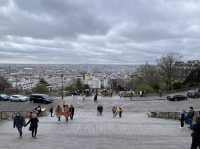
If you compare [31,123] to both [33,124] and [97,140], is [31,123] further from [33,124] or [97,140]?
[97,140]

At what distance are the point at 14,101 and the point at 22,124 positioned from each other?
4193 centimetres

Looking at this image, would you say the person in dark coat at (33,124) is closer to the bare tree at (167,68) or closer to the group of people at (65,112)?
the group of people at (65,112)

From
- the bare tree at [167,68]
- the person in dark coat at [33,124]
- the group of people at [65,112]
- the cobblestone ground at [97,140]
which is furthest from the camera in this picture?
the bare tree at [167,68]

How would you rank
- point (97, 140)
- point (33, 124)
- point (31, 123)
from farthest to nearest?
point (31, 123) < point (33, 124) < point (97, 140)

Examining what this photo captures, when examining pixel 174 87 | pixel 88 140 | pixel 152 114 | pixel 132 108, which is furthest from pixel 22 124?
pixel 174 87

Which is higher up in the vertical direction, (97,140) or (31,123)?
(31,123)

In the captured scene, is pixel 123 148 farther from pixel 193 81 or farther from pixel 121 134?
pixel 193 81

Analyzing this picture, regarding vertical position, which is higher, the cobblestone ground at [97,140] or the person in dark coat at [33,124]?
the person in dark coat at [33,124]

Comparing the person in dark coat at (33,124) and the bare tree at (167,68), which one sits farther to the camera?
the bare tree at (167,68)

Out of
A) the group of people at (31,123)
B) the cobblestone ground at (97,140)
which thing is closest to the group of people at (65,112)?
the cobblestone ground at (97,140)

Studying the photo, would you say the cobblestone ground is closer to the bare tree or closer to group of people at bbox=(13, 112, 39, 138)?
group of people at bbox=(13, 112, 39, 138)

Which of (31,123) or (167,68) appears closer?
(31,123)

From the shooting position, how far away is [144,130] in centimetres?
2806

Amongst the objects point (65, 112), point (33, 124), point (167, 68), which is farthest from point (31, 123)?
point (167, 68)
